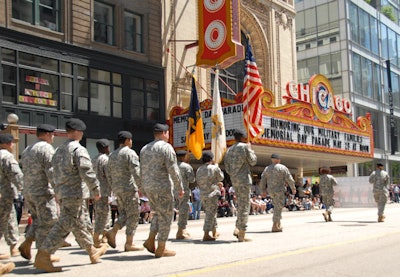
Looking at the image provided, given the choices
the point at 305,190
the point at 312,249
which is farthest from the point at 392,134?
the point at 312,249

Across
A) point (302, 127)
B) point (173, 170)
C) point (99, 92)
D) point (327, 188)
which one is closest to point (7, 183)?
point (173, 170)

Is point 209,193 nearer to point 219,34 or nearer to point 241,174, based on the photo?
point 241,174

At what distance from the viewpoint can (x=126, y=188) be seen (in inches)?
352

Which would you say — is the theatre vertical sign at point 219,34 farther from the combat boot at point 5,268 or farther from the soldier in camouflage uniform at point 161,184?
the combat boot at point 5,268

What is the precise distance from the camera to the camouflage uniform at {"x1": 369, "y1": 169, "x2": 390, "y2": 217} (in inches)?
603

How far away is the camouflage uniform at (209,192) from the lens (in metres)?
10.5

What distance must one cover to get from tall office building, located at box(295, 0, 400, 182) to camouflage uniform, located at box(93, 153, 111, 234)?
1480 inches

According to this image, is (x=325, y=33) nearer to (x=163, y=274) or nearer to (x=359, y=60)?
(x=359, y=60)

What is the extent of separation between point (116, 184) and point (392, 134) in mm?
44709

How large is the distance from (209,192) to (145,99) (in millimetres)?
14570

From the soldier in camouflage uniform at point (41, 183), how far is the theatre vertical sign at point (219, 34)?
1689 centimetres

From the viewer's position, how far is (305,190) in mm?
29500

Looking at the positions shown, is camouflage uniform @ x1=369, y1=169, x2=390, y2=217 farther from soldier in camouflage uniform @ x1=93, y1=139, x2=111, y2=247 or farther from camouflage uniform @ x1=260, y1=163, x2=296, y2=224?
soldier in camouflage uniform @ x1=93, y1=139, x2=111, y2=247

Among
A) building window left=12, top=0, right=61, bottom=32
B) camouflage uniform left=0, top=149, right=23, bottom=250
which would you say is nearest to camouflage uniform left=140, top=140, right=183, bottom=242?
camouflage uniform left=0, top=149, right=23, bottom=250
